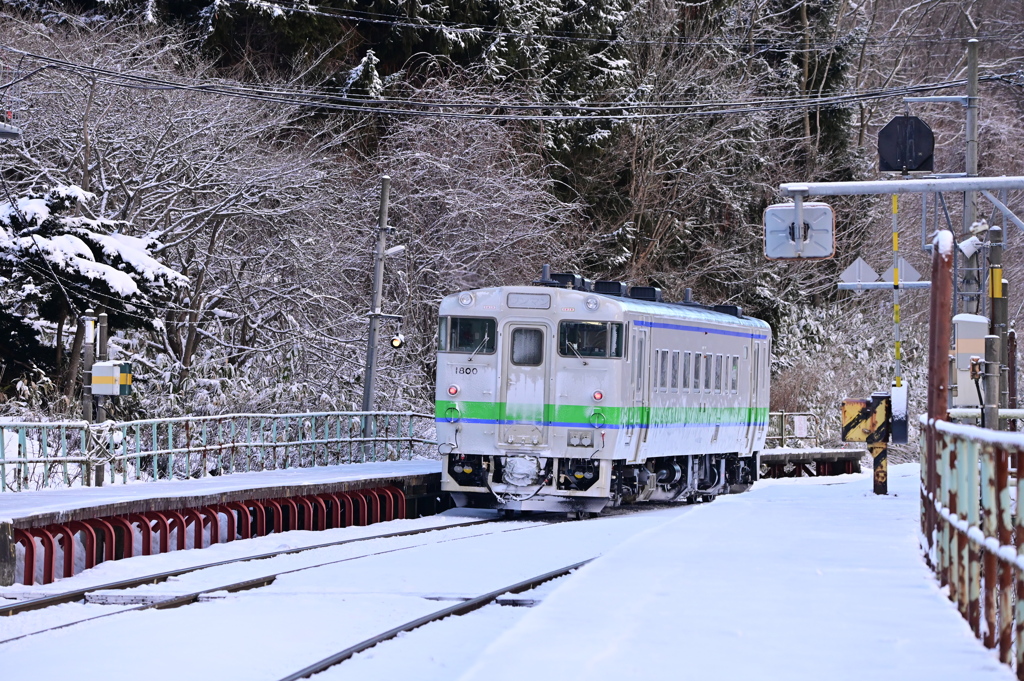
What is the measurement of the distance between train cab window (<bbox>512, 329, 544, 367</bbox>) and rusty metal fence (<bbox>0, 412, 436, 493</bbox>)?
3137mm

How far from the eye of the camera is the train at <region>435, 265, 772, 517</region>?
18844 mm

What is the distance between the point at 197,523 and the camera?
51.7 feet

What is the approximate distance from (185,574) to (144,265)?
10992mm

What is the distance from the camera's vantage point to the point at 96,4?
31.5 meters

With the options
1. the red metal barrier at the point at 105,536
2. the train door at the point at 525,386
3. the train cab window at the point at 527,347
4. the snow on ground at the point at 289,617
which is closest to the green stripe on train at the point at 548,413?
the train door at the point at 525,386

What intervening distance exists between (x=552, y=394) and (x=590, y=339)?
2.85 ft

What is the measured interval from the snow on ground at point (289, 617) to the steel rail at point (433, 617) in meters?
0.17

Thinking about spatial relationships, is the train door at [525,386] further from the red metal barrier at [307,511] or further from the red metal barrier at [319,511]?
the red metal barrier at [307,511]

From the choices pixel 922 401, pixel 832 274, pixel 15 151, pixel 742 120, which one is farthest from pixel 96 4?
pixel 922 401

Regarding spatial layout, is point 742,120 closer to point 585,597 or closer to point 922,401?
point 922,401

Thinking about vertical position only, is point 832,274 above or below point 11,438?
above

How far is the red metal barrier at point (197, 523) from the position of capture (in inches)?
522

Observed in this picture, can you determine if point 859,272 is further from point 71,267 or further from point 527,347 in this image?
point 71,267

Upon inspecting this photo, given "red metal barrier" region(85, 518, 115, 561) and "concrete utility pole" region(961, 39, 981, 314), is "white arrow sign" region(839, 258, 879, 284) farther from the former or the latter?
"red metal barrier" region(85, 518, 115, 561)
